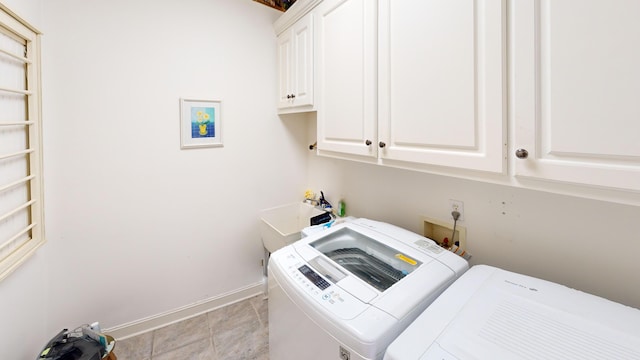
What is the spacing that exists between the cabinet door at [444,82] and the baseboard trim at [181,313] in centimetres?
184

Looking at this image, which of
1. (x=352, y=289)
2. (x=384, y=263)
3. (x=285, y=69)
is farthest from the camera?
(x=285, y=69)

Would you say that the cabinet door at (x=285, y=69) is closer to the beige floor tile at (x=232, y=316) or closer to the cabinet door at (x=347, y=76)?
the cabinet door at (x=347, y=76)

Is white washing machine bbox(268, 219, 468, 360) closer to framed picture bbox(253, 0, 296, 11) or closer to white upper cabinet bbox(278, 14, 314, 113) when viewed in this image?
white upper cabinet bbox(278, 14, 314, 113)

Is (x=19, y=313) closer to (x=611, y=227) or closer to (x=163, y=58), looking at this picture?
(x=163, y=58)

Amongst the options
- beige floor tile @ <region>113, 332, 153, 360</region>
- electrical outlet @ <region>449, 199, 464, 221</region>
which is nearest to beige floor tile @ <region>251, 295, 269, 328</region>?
beige floor tile @ <region>113, 332, 153, 360</region>

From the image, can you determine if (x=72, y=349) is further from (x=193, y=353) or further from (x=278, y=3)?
(x=278, y=3)

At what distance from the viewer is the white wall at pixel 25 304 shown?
3.92 ft

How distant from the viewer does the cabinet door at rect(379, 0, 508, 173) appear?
864 mm

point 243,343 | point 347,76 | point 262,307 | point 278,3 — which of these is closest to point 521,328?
point 347,76

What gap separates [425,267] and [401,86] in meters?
0.79

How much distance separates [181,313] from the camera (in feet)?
6.75

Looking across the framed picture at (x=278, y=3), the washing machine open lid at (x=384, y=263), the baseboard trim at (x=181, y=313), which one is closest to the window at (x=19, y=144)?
the baseboard trim at (x=181, y=313)

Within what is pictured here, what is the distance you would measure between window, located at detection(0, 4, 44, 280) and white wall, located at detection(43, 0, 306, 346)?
20cm

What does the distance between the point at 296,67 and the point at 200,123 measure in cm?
86
